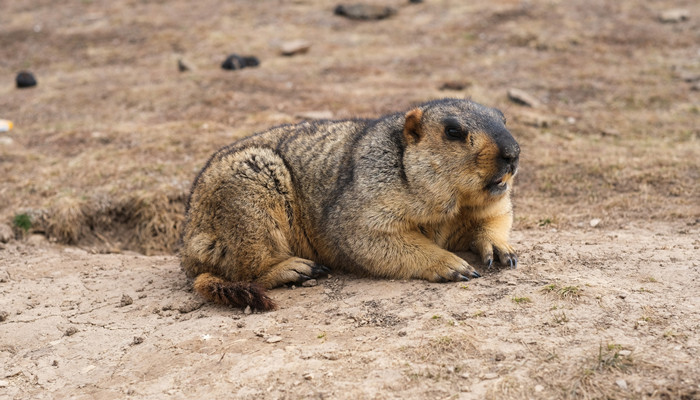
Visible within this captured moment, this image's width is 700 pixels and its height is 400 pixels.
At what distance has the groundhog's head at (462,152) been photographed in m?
5.45

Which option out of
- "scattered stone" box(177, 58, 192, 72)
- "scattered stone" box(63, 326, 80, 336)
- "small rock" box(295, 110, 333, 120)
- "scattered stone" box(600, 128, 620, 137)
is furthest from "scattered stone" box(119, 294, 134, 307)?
"scattered stone" box(177, 58, 192, 72)

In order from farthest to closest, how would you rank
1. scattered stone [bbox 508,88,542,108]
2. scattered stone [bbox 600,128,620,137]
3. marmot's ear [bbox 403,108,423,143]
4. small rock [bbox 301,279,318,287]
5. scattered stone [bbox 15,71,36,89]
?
scattered stone [bbox 15,71,36,89]
scattered stone [bbox 508,88,542,108]
scattered stone [bbox 600,128,620,137]
small rock [bbox 301,279,318,287]
marmot's ear [bbox 403,108,423,143]

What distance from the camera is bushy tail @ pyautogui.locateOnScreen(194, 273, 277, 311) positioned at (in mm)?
5766

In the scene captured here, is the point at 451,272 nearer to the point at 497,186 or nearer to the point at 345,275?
the point at 497,186

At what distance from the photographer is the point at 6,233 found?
28.1 feet

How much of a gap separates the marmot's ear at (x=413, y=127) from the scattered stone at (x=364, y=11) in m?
15.5

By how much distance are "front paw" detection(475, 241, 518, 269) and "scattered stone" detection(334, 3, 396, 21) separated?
15.8 m

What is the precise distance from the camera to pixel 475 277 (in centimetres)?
591

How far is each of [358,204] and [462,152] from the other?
1178 mm

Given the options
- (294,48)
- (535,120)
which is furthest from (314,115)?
(294,48)

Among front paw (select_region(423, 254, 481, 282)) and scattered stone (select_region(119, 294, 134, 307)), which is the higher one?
front paw (select_region(423, 254, 481, 282))

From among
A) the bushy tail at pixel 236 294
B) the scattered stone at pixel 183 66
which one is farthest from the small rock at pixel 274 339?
the scattered stone at pixel 183 66

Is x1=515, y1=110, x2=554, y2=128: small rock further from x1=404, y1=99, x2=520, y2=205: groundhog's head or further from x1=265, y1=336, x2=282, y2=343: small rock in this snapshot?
x1=265, y1=336, x2=282, y2=343: small rock

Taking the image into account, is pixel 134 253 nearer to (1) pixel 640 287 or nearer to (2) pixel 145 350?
(2) pixel 145 350
